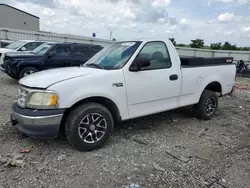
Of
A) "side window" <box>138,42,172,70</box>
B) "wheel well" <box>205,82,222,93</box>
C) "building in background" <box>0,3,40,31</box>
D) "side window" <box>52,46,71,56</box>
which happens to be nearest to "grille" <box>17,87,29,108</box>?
"side window" <box>138,42,172,70</box>

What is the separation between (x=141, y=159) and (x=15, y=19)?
47403 millimetres

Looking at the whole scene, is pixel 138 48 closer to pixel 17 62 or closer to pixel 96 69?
pixel 96 69

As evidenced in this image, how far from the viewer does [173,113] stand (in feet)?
19.0

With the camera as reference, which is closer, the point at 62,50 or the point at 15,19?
the point at 62,50

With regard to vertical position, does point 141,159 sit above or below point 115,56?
below

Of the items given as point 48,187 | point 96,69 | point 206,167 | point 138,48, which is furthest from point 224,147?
point 48,187

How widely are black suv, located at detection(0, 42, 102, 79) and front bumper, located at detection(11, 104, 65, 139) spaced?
5735 millimetres

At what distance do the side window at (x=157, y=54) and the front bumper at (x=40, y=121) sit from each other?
72.4 inches

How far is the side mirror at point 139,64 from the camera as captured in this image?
3.83 meters

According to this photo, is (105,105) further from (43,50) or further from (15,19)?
(15,19)

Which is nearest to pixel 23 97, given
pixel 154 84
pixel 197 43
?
pixel 154 84

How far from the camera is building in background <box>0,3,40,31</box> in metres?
40.9

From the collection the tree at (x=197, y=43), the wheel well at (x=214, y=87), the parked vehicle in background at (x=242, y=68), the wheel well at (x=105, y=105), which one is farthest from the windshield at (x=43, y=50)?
the tree at (x=197, y=43)

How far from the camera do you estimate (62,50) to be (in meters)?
9.12
